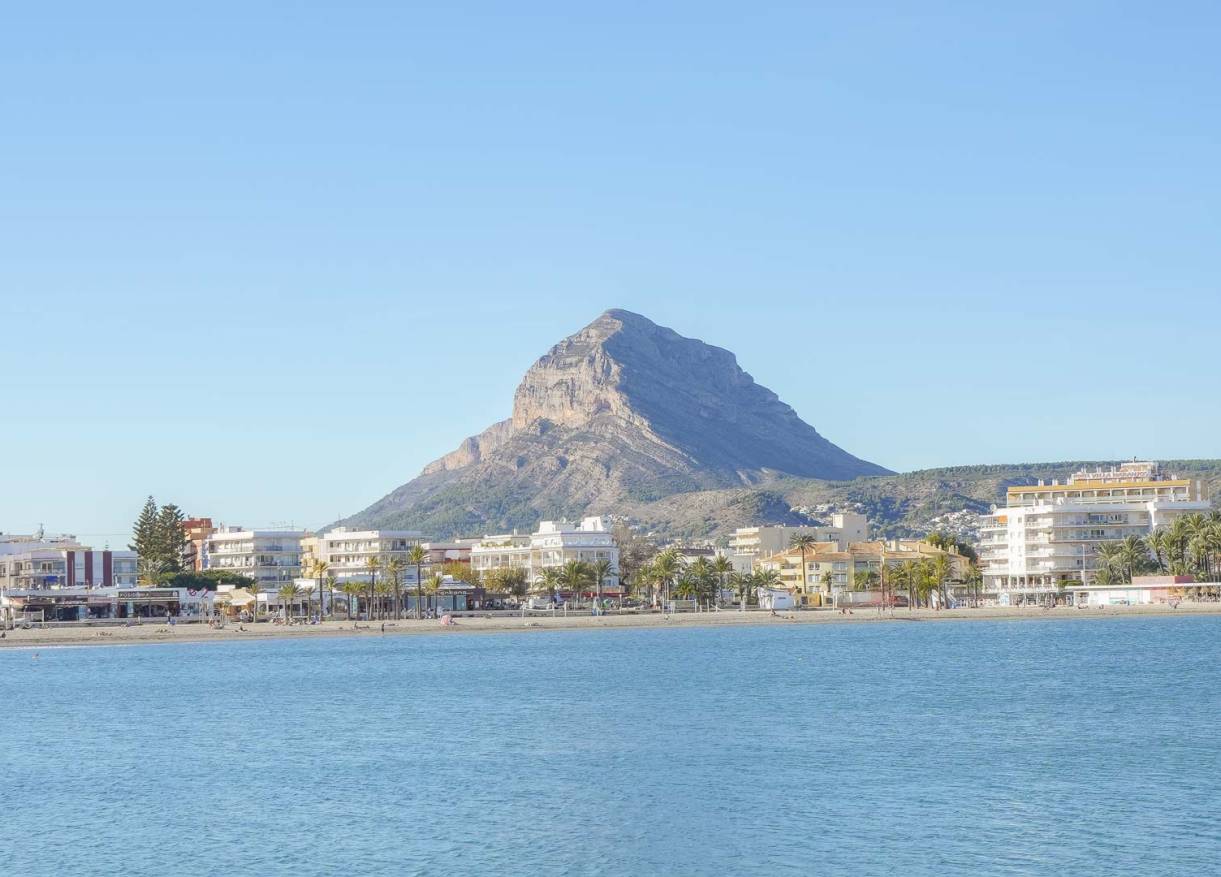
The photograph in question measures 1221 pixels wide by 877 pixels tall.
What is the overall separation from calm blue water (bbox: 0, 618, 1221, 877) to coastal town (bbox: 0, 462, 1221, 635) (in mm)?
67820

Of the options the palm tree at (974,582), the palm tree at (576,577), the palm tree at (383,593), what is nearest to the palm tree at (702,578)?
the palm tree at (576,577)

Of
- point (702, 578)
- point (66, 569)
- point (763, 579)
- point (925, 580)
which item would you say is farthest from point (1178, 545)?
point (66, 569)

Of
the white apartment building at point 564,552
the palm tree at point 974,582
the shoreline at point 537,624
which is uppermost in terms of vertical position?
the white apartment building at point 564,552

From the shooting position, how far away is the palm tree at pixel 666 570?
172 meters

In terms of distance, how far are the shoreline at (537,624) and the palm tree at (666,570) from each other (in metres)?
14.3

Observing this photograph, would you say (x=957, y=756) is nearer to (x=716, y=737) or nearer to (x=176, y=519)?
(x=716, y=737)

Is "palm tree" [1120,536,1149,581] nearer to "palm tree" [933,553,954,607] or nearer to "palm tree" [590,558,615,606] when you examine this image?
"palm tree" [933,553,954,607]

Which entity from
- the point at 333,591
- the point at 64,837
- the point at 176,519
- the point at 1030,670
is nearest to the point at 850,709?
the point at 1030,670

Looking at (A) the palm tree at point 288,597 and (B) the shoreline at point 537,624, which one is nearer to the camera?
(B) the shoreline at point 537,624

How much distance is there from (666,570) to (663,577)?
104 centimetres

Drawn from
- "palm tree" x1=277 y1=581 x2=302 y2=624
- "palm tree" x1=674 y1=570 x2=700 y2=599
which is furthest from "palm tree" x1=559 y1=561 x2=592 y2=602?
"palm tree" x1=277 y1=581 x2=302 y2=624

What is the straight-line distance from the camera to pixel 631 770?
49.0m

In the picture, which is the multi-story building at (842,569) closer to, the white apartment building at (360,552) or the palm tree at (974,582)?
the palm tree at (974,582)

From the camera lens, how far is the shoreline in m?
136
